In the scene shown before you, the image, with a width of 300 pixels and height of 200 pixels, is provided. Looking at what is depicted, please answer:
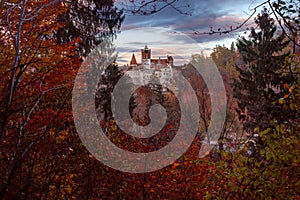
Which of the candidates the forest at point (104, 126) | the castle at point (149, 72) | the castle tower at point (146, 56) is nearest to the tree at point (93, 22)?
the forest at point (104, 126)

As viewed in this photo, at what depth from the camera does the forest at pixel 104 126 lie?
1.97 metres

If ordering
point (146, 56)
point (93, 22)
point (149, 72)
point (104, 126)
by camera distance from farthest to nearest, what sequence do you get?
point (149, 72)
point (146, 56)
point (93, 22)
point (104, 126)

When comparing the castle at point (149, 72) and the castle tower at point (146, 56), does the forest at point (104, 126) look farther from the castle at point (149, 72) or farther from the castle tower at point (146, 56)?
the castle at point (149, 72)

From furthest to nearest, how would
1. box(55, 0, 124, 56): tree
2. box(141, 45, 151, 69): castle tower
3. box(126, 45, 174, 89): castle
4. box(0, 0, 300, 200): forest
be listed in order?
box(126, 45, 174, 89): castle, box(141, 45, 151, 69): castle tower, box(55, 0, 124, 56): tree, box(0, 0, 300, 200): forest

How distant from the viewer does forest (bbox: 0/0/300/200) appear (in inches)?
77.4

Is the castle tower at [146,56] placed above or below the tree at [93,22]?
below

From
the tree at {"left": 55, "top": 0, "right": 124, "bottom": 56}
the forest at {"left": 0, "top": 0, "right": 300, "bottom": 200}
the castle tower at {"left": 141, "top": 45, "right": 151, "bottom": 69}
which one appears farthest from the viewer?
the castle tower at {"left": 141, "top": 45, "right": 151, "bottom": 69}

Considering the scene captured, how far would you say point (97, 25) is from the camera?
18297 millimetres

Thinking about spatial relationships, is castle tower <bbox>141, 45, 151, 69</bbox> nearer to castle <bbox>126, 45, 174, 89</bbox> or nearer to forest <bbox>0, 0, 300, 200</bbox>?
castle <bbox>126, 45, 174, 89</bbox>

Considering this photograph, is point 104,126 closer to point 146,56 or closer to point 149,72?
point 146,56

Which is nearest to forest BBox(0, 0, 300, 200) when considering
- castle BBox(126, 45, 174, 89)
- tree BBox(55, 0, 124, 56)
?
tree BBox(55, 0, 124, 56)

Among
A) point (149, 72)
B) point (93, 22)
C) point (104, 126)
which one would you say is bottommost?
point (104, 126)

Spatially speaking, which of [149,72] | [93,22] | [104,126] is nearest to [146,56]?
[149,72]

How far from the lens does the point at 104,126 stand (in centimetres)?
995
